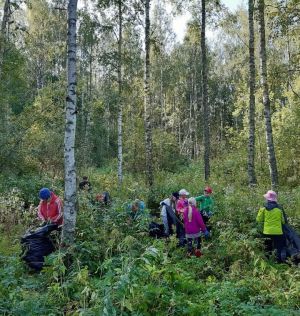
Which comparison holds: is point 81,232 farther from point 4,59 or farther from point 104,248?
point 4,59

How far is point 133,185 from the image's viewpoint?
14.5 m

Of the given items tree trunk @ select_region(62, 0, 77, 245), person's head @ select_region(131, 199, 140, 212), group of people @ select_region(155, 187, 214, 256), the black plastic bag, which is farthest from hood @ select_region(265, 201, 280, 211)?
the black plastic bag

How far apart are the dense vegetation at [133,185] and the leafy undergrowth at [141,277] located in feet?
0.08

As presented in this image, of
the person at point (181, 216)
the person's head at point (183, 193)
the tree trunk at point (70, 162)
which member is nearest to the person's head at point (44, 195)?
the tree trunk at point (70, 162)

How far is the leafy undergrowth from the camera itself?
4781 mm

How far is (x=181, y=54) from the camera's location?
43.8 metres

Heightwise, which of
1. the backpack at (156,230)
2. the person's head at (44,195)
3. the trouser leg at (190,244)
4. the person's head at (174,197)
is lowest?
the trouser leg at (190,244)

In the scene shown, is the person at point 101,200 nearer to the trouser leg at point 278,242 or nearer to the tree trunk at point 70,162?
the tree trunk at point 70,162

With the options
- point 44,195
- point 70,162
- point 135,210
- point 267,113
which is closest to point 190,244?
Answer: point 135,210

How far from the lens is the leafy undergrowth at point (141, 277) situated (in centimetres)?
478

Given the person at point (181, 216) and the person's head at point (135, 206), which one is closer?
the person's head at point (135, 206)

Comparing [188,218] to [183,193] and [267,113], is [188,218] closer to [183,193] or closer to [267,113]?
[183,193]

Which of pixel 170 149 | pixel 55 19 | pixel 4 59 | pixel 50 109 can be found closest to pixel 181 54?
pixel 55 19

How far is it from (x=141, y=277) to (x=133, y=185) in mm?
9567
